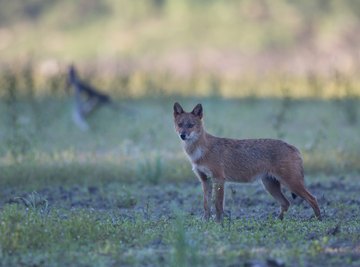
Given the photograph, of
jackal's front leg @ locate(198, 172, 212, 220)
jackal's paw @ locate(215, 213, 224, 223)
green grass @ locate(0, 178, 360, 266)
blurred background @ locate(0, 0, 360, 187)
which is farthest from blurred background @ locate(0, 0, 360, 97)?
green grass @ locate(0, 178, 360, 266)

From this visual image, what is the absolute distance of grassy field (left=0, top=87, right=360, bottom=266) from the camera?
364 inches

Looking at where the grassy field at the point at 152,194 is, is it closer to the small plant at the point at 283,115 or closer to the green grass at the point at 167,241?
the green grass at the point at 167,241

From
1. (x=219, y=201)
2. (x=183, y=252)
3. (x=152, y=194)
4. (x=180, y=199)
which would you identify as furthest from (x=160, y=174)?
(x=183, y=252)

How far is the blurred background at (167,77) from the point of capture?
670 inches

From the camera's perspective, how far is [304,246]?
9.48 m

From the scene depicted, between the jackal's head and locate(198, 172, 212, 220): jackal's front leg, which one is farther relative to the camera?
the jackal's head

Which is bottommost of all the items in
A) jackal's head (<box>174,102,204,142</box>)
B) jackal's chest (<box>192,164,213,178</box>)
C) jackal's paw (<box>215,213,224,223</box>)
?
jackal's paw (<box>215,213,224,223</box>)

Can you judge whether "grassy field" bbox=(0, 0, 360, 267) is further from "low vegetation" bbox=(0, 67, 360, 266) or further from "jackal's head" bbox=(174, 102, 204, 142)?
"jackal's head" bbox=(174, 102, 204, 142)

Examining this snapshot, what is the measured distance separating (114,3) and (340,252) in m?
53.1

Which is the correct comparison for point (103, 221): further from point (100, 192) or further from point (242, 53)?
point (242, 53)

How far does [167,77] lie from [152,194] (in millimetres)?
14959

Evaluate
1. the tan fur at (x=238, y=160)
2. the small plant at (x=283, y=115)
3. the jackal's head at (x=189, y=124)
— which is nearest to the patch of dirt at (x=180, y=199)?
the tan fur at (x=238, y=160)

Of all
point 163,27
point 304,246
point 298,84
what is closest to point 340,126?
point 298,84

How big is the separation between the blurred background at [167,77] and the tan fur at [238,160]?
Answer: 286cm
